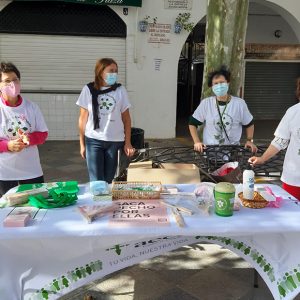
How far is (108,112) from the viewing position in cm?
394

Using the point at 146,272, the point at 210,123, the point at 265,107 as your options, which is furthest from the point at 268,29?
the point at 146,272

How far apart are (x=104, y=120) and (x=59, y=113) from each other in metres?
5.53

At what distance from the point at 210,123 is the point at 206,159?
1.14ft

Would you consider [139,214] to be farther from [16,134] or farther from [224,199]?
[16,134]

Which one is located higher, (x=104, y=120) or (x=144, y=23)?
(x=144, y=23)

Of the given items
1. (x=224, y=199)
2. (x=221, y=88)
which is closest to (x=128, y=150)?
(x=221, y=88)

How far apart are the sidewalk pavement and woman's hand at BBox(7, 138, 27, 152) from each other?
1187 mm

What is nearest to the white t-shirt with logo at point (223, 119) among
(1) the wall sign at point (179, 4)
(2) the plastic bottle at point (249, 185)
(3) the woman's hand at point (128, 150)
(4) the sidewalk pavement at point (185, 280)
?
(3) the woman's hand at point (128, 150)

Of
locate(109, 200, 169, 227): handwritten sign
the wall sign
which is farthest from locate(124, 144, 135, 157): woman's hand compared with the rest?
the wall sign

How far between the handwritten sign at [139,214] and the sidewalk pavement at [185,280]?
0.93 m

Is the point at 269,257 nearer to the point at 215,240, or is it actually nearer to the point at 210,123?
the point at 215,240

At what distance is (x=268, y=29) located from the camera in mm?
12180

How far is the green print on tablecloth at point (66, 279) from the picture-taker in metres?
2.29

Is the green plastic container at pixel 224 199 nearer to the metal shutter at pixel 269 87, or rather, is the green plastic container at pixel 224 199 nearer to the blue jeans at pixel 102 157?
the blue jeans at pixel 102 157
